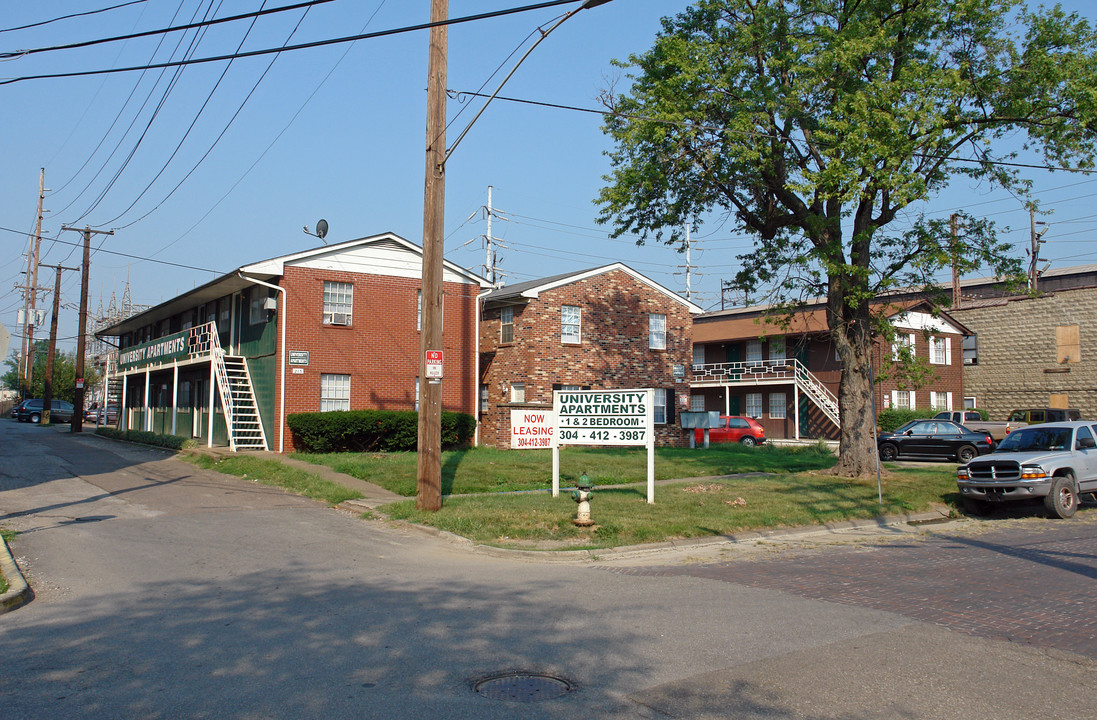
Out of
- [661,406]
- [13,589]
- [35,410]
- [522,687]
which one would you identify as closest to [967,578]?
[522,687]

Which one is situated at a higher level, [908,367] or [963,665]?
[908,367]

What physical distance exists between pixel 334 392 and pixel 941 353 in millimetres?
32911

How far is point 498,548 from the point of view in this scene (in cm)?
1124

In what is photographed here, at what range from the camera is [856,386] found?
754 inches

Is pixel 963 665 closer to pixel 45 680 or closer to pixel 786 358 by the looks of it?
pixel 45 680

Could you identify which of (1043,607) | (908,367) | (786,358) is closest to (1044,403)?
(786,358)

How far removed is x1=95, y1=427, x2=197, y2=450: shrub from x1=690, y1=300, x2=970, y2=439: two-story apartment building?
2555cm

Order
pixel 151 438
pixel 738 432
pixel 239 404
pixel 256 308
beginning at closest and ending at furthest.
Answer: pixel 239 404, pixel 256 308, pixel 151 438, pixel 738 432

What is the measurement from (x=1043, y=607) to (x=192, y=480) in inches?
687

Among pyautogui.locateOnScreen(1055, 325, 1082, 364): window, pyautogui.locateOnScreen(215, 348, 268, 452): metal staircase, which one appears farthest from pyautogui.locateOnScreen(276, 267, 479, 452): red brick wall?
pyautogui.locateOnScreen(1055, 325, 1082, 364): window

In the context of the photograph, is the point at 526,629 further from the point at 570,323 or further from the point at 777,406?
the point at 777,406

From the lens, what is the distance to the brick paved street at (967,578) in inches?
286

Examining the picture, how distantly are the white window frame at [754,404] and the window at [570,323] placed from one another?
690 inches

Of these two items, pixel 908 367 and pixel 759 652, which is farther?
pixel 908 367
